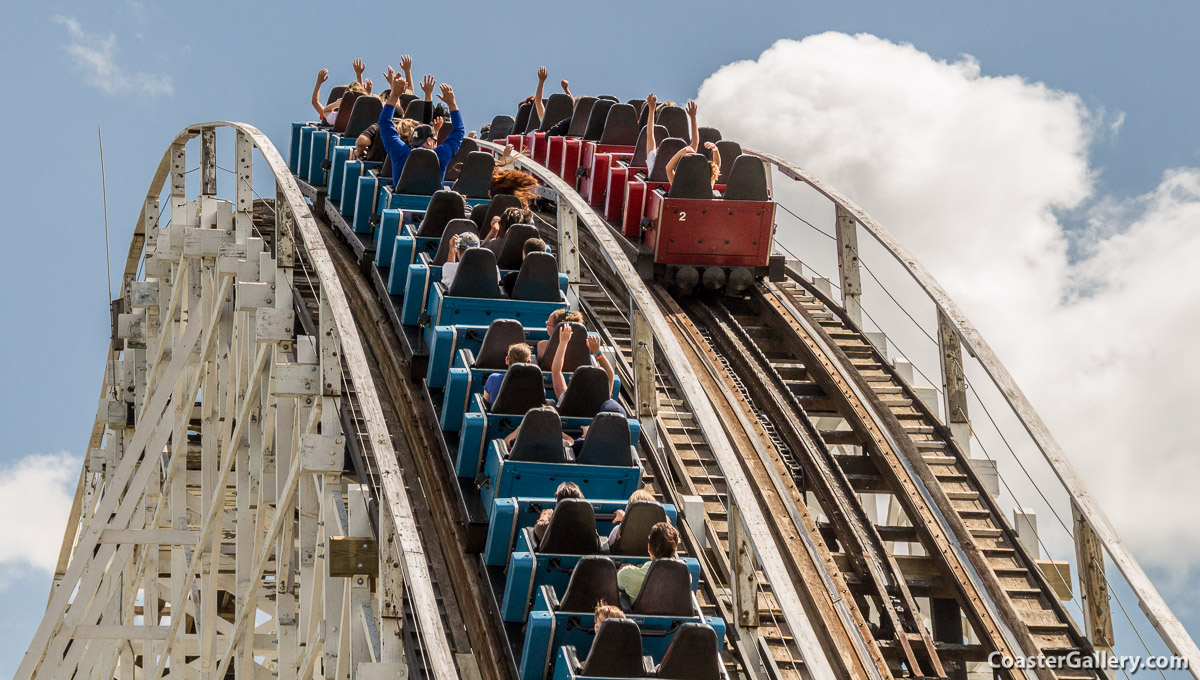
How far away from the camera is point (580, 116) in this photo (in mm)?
16984

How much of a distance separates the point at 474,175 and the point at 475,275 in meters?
3.32

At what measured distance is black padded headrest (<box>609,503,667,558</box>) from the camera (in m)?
7.20

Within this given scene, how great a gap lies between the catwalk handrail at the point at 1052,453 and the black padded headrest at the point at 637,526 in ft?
8.57

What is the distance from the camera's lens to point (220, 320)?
13102 millimetres

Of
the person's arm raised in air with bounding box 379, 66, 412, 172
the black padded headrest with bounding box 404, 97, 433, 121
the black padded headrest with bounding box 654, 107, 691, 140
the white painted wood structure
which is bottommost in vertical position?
the white painted wood structure

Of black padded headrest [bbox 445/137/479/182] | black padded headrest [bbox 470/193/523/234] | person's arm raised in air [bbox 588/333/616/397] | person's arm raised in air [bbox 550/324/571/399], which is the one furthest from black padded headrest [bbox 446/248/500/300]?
black padded headrest [bbox 445/137/479/182]

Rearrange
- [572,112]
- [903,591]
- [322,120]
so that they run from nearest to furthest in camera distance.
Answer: [903,591]
[322,120]
[572,112]

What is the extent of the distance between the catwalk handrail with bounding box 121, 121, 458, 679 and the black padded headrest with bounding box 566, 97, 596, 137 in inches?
236

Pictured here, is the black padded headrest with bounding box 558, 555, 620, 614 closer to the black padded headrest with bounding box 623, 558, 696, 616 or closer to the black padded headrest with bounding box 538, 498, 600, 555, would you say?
the black padded headrest with bounding box 623, 558, 696, 616

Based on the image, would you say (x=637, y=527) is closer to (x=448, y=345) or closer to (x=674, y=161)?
(x=448, y=345)

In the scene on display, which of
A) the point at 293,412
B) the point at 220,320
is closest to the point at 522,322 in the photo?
the point at 293,412

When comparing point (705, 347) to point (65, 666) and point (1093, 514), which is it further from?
point (65, 666)

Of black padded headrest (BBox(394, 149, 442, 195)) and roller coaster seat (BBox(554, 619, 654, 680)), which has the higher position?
black padded headrest (BBox(394, 149, 442, 195))

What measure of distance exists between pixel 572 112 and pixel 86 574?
822 cm
